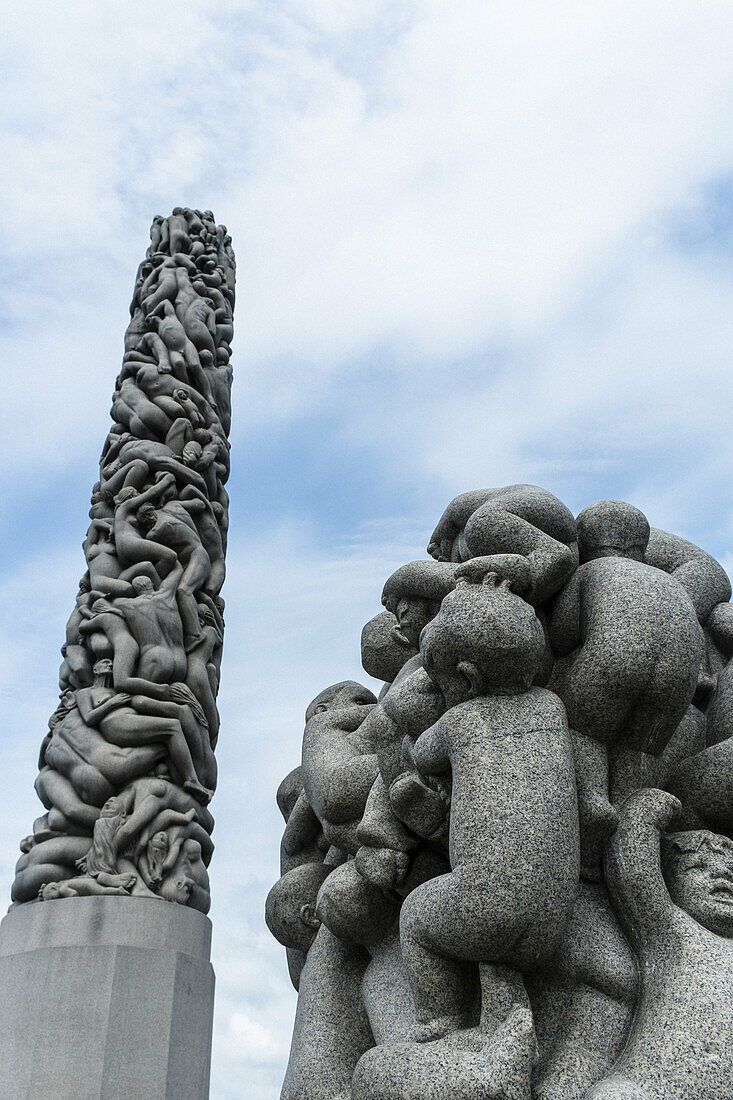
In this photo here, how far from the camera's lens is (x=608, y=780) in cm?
264

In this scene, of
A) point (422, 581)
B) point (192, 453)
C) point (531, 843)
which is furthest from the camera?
point (192, 453)

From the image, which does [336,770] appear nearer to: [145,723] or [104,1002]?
[104,1002]

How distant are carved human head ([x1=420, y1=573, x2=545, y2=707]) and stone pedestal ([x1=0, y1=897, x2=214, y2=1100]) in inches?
173

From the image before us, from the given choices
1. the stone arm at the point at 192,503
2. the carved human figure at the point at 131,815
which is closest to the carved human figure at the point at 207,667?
the carved human figure at the point at 131,815

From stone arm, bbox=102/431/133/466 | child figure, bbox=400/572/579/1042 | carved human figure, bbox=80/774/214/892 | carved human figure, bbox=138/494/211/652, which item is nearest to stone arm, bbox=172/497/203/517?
carved human figure, bbox=138/494/211/652

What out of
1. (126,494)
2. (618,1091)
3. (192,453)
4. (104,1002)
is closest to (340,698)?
(618,1091)

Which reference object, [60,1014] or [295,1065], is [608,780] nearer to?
[295,1065]

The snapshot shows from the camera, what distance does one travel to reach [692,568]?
3266 millimetres

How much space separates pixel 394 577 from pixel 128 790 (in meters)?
4.30

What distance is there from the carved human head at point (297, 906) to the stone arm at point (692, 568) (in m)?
1.39

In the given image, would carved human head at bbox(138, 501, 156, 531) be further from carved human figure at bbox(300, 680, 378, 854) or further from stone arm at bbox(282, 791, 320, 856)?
stone arm at bbox(282, 791, 320, 856)

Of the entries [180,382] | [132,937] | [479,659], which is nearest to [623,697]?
[479,659]

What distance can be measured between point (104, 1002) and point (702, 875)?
460cm

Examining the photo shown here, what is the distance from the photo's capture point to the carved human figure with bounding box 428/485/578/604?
9.02ft
